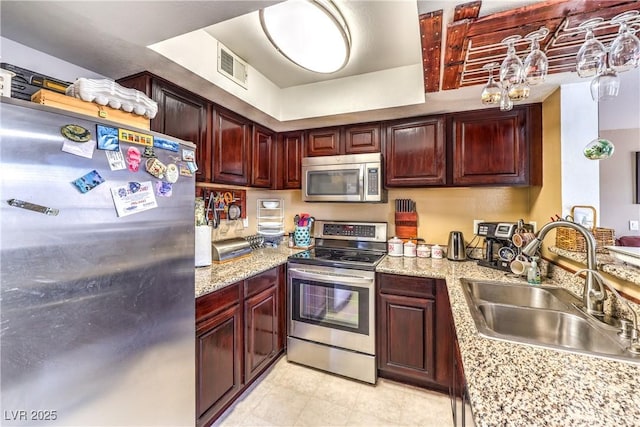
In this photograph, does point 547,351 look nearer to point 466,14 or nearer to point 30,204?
point 466,14

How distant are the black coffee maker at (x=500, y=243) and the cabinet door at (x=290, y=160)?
166 cm

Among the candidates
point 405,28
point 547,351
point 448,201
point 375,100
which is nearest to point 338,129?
point 375,100

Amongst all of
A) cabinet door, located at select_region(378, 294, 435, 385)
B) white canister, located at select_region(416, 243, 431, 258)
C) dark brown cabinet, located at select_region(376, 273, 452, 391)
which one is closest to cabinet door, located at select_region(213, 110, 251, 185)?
dark brown cabinet, located at select_region(376, 273, 452, 391)

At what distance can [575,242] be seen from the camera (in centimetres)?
→ 151

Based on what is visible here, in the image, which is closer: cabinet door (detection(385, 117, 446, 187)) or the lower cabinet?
the lower cabinet

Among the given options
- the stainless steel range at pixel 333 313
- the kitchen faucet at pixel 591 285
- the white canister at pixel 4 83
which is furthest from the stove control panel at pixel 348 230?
the white canister at pixel 4 83

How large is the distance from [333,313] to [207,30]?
82.5 inches

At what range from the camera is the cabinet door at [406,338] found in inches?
72.5

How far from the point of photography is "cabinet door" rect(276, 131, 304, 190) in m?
2.62

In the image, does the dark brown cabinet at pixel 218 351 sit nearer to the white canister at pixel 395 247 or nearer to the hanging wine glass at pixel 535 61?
the white canister at pixel 395 247

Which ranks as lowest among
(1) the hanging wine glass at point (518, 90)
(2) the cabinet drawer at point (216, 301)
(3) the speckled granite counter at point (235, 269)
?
(2) the cabinet drawer at point (216, 301)

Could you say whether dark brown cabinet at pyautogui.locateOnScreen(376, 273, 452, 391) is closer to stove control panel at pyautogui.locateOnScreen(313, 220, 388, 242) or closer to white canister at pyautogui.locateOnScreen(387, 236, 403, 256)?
white canister at pyautogui.locateOnScreen(387, 236, 403, 256)

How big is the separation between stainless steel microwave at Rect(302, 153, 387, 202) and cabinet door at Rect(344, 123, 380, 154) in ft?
0.37

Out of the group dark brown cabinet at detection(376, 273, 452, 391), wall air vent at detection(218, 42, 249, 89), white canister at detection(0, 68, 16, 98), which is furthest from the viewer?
dark brown cabinet at detection(376, 273, 452, 391)
